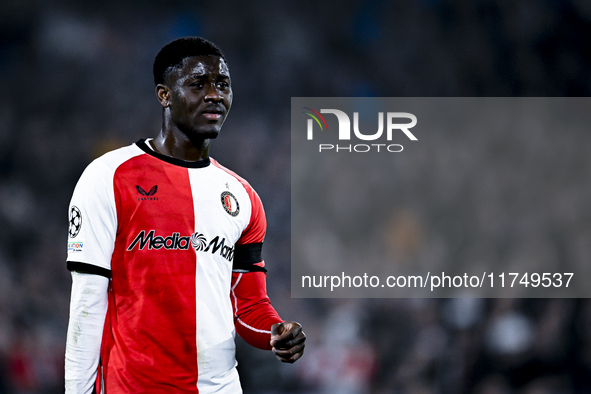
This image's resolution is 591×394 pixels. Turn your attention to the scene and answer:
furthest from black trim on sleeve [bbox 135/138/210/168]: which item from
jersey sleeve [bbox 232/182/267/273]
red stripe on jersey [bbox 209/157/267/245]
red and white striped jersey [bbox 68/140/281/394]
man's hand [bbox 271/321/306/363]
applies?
man's hand [bbox 271/321/306/363]

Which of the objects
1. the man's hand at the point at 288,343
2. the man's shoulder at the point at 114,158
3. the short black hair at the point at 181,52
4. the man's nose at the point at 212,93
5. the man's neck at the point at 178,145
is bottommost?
the man's hand at the point at 288,343

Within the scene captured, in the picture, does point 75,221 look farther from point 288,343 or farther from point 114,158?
point 288,343

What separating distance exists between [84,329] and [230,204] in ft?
1.87

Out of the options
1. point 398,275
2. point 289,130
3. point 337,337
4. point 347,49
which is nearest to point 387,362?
point 337,337

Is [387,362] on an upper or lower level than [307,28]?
lower

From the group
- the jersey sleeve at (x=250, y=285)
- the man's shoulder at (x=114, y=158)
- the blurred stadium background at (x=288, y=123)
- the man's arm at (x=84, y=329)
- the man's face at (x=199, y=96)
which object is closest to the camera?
the man's arm at (x=84, y=329)

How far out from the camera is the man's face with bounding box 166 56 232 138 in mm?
1556

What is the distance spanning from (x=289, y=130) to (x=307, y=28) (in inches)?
28.2

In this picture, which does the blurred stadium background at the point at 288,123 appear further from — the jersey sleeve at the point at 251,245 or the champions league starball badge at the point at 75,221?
the champions league starball badge at the point at 75,221

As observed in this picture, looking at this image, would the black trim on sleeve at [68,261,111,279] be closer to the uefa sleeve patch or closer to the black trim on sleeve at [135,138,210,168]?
the uefa sleeve patch

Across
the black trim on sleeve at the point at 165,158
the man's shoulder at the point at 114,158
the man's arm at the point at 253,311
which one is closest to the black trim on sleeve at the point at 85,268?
the man's shoulder at the point at 114,158

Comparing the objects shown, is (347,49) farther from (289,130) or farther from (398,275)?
(398,275)

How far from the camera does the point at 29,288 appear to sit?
3.37m

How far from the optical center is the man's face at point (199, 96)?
5.10ft
